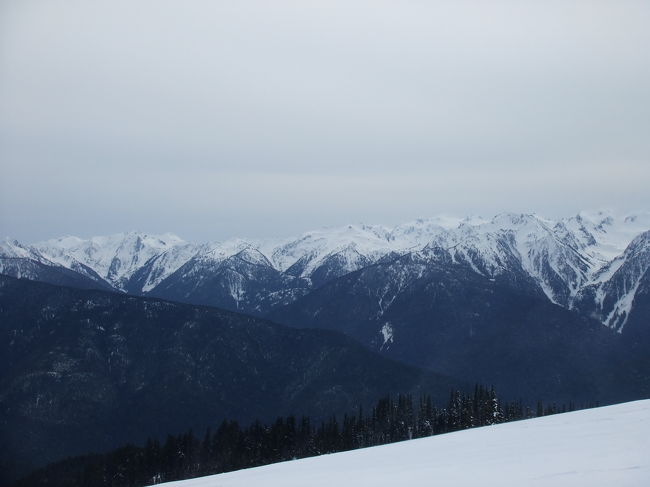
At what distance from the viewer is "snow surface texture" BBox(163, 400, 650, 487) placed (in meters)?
22.5

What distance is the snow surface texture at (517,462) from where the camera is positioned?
2248cm

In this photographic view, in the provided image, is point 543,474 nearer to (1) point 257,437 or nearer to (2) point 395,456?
(2) point 395,456

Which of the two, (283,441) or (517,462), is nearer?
(517,462)

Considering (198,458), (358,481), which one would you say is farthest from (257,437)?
(358,481)

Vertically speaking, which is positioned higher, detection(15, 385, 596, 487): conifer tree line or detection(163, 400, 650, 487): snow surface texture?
detection(163, 400, 650, 487): snow surface texture

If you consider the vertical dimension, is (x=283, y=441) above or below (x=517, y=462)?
below

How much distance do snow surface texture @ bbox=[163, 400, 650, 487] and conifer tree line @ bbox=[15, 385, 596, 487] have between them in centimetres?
11104

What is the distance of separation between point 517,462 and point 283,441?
458ft

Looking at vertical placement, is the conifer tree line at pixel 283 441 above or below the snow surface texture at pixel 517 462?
below

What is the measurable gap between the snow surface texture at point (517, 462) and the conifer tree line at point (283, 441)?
111 m

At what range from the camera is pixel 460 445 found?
3691 cm

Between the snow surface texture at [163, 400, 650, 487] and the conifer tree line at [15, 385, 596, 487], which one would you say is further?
the conifer tree line at [15, 385, 596, 487]

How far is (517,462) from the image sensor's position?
26.3 m

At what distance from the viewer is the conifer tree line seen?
496ft
